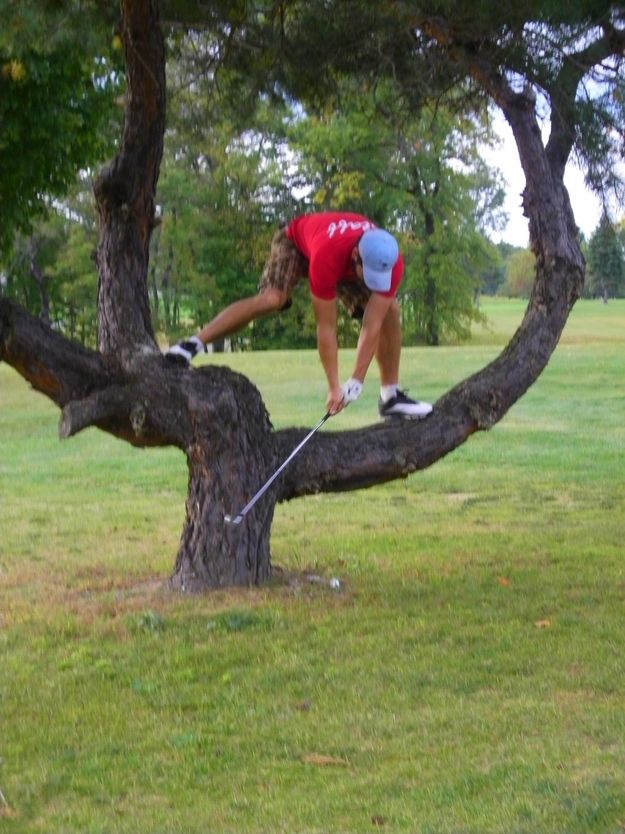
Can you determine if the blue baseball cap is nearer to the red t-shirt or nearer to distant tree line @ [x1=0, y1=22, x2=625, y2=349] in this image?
the red t-shirt

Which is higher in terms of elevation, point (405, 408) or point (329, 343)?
point (329, 343)

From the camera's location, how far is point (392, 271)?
20.7 feet

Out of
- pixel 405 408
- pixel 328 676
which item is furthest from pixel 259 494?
pixel 328 676

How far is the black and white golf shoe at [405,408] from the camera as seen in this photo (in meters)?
7.08

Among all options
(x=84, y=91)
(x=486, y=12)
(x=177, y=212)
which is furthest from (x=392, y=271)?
(x=177, y=212)

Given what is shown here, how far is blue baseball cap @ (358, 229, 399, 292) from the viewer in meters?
6.17

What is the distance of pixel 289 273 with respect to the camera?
6637mm

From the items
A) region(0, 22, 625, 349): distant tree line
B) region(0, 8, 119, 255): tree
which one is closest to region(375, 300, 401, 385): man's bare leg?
region(0, 8, 119, 255): tree

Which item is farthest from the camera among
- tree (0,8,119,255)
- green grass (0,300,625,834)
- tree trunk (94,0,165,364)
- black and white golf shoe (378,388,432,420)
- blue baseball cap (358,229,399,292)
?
tree (0,8,119,255)

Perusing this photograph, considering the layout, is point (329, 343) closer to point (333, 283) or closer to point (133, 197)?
point (333, 283)

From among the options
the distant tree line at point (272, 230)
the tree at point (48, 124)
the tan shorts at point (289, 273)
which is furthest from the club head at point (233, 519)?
the distant tree line at point (272, 230)

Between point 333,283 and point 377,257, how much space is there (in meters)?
0.27

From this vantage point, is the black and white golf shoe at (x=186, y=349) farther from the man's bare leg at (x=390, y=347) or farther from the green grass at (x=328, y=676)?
the green grass at (x=328, y=676)

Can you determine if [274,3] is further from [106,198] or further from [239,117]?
[106,198]
